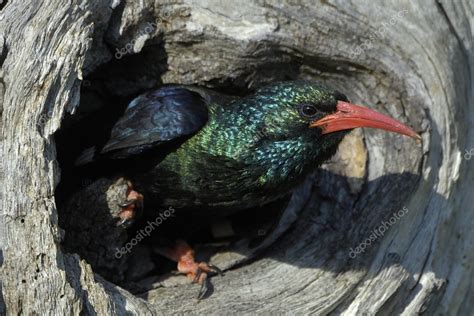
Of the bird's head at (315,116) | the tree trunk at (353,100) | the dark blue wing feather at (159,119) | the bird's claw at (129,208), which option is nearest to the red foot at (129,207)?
the bird's claw at (129,208)

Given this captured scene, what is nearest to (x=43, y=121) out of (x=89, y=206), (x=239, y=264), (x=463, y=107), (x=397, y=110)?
(x=89, y=206)

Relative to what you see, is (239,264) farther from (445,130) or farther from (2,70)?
(2,70)

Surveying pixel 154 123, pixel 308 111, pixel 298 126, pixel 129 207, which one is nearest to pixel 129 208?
pixel 129 207

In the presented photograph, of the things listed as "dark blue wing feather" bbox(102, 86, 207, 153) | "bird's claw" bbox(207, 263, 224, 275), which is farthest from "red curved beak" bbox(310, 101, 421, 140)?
"bird's claw" bbox(207, 263, 224, 275)

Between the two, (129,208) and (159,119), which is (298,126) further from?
(129,208)
